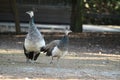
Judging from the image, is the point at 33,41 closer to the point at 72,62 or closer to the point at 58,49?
the point at 58,49

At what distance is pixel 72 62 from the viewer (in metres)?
14.3

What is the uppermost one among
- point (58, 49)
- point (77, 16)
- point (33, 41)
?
point (33, 41)

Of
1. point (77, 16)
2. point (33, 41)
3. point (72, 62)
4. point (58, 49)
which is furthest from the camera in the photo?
point (77, 16)

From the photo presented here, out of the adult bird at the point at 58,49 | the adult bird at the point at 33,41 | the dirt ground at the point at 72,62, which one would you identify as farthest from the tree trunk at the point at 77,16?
the adult bird at the point at 58,49

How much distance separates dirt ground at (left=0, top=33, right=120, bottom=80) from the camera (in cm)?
1090

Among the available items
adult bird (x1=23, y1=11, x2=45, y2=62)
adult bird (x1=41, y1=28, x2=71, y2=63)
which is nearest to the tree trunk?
adult bird (x1=23, y1=11, x2=45, y2=62)

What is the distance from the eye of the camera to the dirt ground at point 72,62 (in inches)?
429

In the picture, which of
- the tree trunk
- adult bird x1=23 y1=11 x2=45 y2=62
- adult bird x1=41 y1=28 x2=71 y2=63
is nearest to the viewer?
adult bird x1=41 y1=28 x2=71 y2=63

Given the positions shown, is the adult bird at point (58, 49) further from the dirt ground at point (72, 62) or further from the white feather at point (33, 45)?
the dirt ground at point (72, 62)

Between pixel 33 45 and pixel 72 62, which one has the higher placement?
pixel 33 45

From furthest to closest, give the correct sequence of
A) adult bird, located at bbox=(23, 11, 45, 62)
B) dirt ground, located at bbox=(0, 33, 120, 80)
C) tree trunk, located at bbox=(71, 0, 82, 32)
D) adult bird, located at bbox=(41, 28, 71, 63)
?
tree trunk, located at bbox=(71, 0, 82, 32), adult bird, located at bbox=(23, 11, 45, 62), adult bird, located at bbox=(41, 28, 71, 63), dirt ground, located at bbox=(0, 33, 120, 80)

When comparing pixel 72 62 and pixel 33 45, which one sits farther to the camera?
pixel 72 62

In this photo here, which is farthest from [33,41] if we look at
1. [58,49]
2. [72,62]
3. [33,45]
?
[72,62]

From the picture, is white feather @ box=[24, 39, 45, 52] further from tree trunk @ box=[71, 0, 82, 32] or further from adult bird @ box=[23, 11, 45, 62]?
tree trunk @ box=[71, 0, 82, 32]
